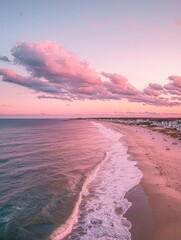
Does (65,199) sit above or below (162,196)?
below

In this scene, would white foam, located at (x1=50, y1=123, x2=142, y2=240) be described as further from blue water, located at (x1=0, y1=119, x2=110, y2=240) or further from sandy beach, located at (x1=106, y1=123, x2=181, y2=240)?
sandy beach, located at (x1=106, y1=123, x2=181, y2=240)

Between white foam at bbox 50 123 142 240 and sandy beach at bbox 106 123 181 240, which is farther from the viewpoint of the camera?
white foam at bbox 50 123 142 240

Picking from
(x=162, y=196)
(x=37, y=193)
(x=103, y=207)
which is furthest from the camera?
(x=37, y=193)

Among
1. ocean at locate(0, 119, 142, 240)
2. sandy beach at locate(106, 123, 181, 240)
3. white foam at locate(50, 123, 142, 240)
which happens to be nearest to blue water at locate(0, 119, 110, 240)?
ocean at locate(0, 119, 142, 240)

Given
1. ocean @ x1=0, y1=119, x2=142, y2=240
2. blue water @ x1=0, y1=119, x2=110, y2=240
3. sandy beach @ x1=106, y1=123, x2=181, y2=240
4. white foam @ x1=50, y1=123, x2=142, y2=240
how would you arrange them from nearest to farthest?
sandy beach @ x1=106, y1=123, x2=181, y2=240 → white foam @ x1=50, y1=123, x2=142, y2=240 → ocean @ x1=0, y1=119, x2=142, y2=240 → blue water @ x1=0, y1=119, x2=110, y2=240

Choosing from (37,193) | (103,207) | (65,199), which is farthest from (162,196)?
(37,193)

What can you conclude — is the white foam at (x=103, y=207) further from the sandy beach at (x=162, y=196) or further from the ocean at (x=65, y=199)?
the sandy beach at (x=162, y=196)

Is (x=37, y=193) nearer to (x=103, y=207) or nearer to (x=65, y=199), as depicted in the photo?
(x=65, y=199)

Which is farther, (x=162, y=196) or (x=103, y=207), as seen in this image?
(x=162, y=196)

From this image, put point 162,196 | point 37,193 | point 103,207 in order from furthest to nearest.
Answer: point 37,193 < point 162,196 < point 103,207
